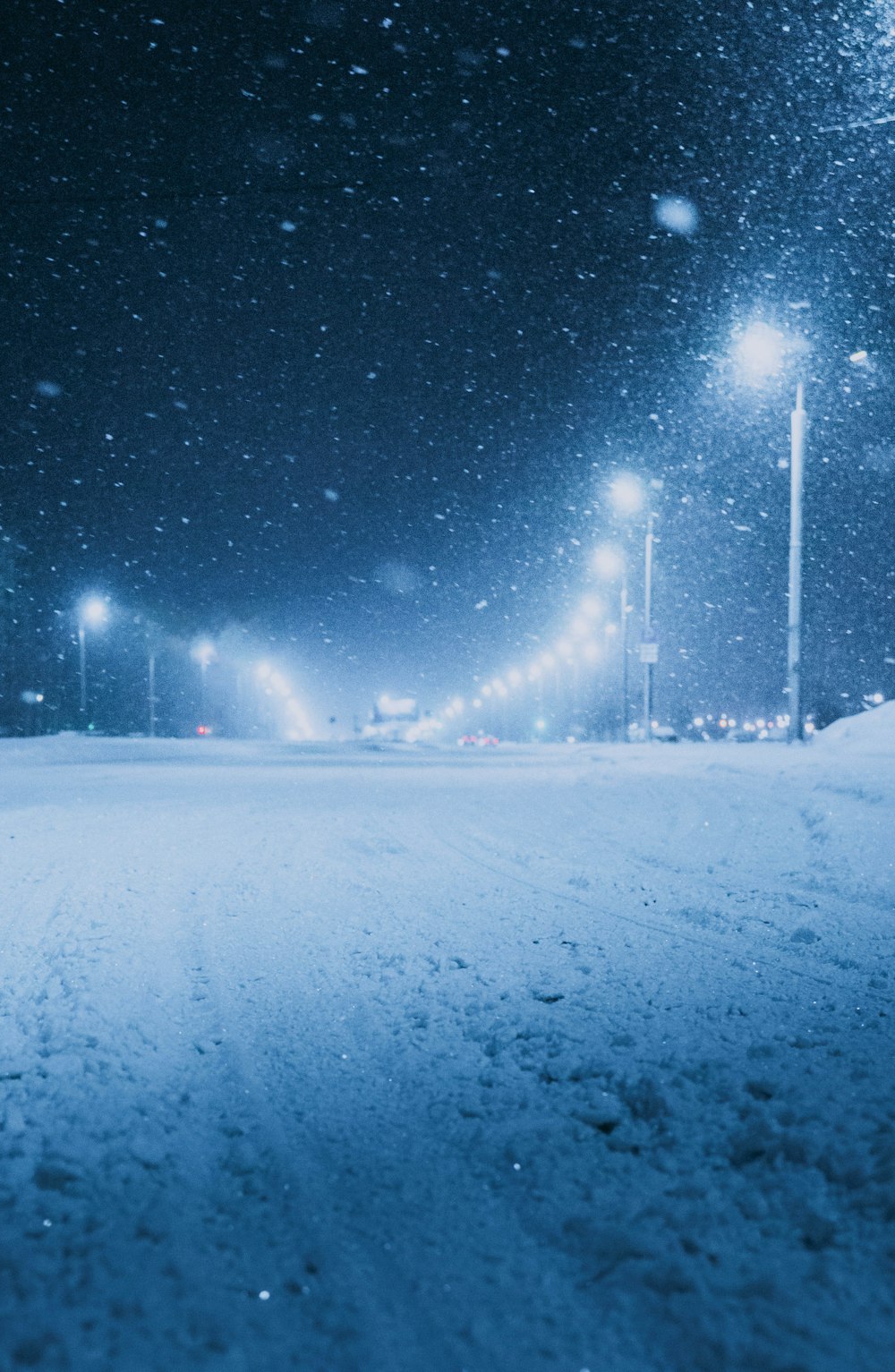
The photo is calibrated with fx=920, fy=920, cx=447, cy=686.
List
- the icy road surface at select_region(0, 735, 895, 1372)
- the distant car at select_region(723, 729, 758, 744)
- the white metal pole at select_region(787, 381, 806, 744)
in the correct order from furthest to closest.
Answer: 1. the distant car at select_region(723, 729, 758, 744)
2. the white metal pole at select_region(787, 381, 806, 744)
3. the icy road surface at select_region(0, 735, 895, 1372)

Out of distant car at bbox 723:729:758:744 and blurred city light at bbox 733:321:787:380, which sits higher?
blurred city light at bbox 733:321:787:380

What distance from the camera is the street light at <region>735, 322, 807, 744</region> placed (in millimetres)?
21609

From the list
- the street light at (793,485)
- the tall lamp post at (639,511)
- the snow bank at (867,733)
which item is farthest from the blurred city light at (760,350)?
the tall lamp post at (639,511)

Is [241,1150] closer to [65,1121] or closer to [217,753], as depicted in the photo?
[65,1121]

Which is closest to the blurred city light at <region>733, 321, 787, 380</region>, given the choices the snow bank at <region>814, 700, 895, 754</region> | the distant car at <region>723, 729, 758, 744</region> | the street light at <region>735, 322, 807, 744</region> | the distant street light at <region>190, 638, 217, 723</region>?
the street light at <region>735, 322, 807, 744</region>

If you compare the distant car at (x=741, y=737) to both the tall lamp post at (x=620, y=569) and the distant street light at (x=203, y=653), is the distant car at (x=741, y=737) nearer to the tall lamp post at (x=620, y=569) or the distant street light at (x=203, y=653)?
the tall lamp post at (x=620, y=569)

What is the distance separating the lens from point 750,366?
22.5m

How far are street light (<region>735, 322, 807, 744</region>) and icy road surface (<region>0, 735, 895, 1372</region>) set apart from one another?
14.5 metres

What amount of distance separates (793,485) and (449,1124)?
70.5ft

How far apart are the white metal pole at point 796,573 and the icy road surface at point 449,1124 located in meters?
14.4

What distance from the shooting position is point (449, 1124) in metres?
3.27

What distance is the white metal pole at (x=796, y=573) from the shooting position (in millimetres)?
21578

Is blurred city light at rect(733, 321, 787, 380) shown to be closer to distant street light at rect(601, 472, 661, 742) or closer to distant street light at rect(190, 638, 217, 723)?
distant street light at rect(601, 472, 661, 742)

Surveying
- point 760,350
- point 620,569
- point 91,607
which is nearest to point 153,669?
point 91,607
